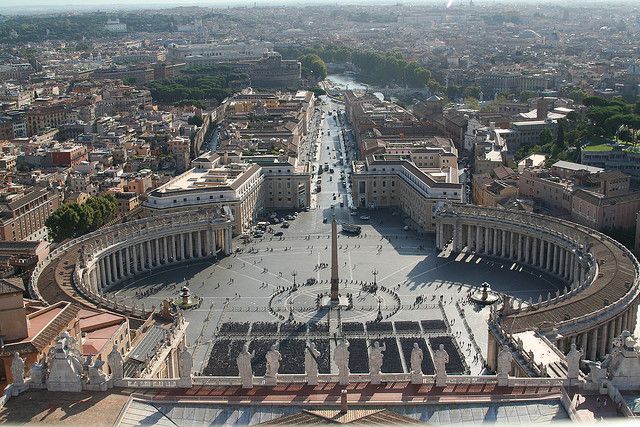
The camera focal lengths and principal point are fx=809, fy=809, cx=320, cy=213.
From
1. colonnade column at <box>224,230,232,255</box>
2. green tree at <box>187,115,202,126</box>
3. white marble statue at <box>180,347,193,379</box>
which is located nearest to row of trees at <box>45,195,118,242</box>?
colonnade column at <box>224,230,232,255</box>

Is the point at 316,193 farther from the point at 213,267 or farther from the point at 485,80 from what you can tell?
the point at 485,80

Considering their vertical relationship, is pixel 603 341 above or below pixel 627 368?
below

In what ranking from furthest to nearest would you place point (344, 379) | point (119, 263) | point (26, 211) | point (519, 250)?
point (26, 211) → point (519, 250) → point (119, 263) → point (344, 379)

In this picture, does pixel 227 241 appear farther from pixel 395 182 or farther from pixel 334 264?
pixel 395 182

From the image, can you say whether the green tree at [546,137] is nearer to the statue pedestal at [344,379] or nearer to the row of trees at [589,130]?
the row of trees at [589,130]

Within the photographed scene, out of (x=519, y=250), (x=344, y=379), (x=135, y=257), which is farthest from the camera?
(x=519, y=250)

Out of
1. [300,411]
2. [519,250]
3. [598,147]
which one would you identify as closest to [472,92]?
[598,147]

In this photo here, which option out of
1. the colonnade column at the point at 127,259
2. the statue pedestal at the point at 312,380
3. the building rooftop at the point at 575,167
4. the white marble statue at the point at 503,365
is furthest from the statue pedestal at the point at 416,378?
the building rooftop at the point at 575,167

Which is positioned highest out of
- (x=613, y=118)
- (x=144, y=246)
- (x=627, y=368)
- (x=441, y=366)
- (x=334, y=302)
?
(x=627, y=368)
